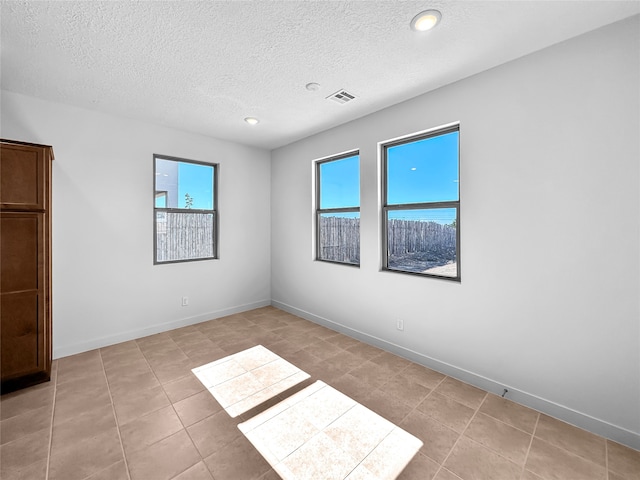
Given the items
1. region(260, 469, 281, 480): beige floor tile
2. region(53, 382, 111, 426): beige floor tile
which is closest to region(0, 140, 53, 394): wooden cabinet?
region(53, 382, 111, 426): beige floor tile

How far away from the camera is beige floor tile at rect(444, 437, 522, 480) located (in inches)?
62.7

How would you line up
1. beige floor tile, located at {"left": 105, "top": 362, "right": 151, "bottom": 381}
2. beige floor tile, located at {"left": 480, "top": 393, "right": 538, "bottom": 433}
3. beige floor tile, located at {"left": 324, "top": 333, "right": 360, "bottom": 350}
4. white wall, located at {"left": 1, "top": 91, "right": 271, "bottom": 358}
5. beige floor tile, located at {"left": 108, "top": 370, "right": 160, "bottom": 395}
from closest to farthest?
beige floor tile, located at {"left": 480, "top": 393, "right": 538, "bottom": 433}
beige floor tile, located at {"left": 108, "top": 370, "right": 160, "bottom": 395}
beige floor tile, located at {"left": 105, "top": 362, "right": 151, "bottom": 381}
white wall, located at {"left": 1, "top": 91, "right": 271, "bottom": 358}
beige floor tile, located at {"left": 324, "top": 333, "right": 360, "bottom": 350}

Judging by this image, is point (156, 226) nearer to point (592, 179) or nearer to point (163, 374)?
point (163, 374)

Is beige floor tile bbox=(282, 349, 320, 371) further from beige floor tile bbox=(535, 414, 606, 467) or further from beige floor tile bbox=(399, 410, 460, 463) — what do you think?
beige floor tile bbox=(535, 414, 606, 467)

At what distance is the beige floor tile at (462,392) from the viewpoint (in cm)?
227

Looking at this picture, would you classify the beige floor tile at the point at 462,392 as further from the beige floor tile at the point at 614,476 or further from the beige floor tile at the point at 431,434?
the beige floor tile at the point at 614,476

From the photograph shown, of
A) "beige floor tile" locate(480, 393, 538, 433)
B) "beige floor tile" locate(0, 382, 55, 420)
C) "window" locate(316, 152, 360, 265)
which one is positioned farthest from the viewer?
"window" locate(316, 152, 360, 265)

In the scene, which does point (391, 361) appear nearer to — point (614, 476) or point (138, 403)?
point (614, 476)

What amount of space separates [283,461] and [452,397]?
148 cm

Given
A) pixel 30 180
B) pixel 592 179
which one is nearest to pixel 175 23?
pixel 30 180

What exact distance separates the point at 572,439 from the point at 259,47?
11.5 feet

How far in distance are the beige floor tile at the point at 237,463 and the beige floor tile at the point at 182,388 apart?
0.76 meters

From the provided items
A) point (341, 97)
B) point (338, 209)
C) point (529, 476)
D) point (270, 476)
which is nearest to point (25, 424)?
point (270, 476)

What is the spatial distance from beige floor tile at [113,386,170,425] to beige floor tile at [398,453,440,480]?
72.1 inches
